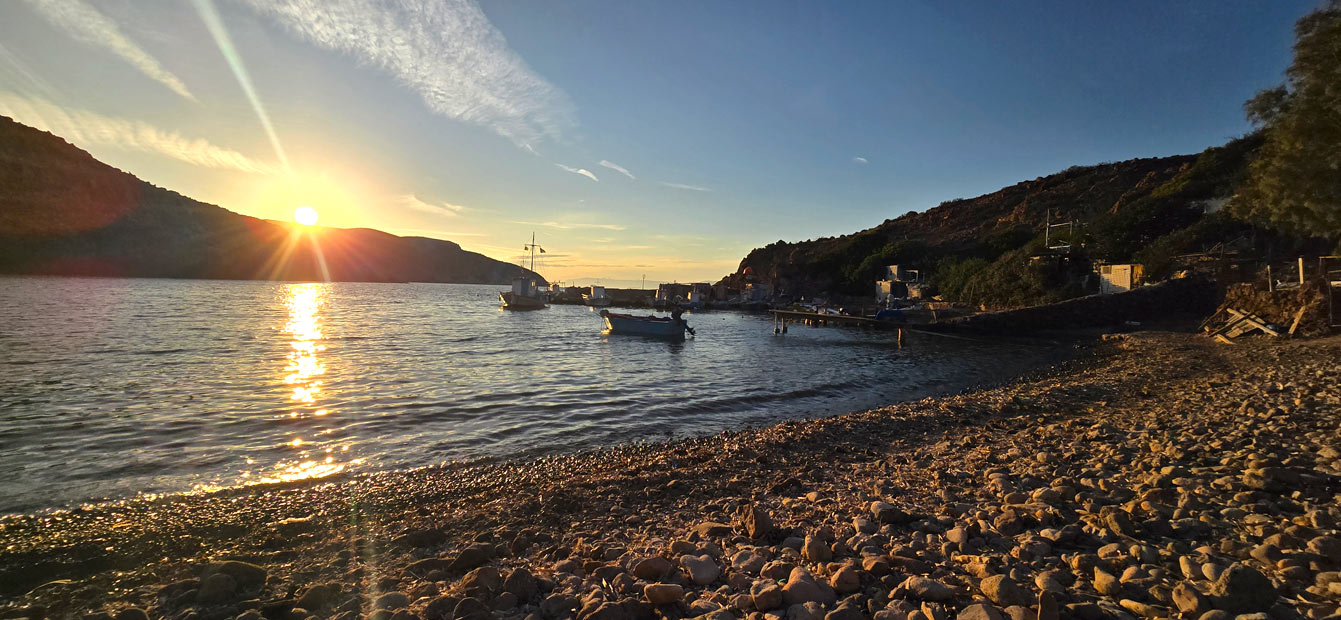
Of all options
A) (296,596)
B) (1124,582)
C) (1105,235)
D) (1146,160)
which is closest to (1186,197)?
(1105,235)

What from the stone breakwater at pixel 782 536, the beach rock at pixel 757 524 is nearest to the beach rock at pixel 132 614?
the stone breakwater at pixel 782 536

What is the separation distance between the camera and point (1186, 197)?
177 feet

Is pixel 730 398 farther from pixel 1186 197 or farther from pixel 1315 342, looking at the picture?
pixel 1186 197

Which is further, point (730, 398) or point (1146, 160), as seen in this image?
point (1146, 160)

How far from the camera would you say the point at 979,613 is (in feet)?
9.87

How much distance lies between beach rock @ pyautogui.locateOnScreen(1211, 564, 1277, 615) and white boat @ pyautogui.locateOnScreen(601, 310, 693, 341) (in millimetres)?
37812

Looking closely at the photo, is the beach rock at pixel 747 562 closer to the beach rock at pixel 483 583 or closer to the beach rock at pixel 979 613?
the beach rock at pixel 979 613

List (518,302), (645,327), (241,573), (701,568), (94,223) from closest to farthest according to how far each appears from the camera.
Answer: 1. (701,568)
2. (241,573)
3. (645,327)
4. (518,302)
5. (94,223)

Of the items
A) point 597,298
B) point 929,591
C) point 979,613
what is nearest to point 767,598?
point 929,591

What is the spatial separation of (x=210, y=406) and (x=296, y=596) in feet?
39.9

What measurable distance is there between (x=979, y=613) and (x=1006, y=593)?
39 centimetres

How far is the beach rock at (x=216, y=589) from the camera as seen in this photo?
14.0 ft

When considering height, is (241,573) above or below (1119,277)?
below

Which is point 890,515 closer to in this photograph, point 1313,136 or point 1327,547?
point 1327,547
